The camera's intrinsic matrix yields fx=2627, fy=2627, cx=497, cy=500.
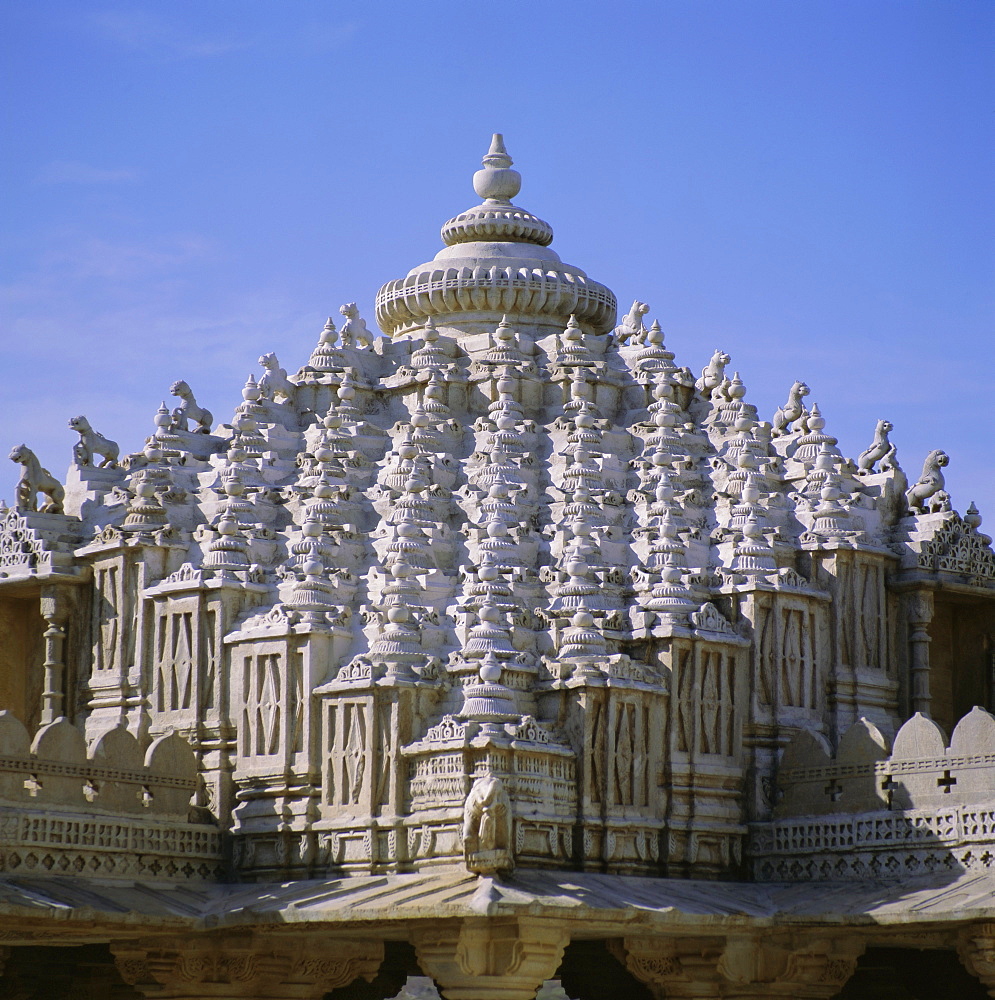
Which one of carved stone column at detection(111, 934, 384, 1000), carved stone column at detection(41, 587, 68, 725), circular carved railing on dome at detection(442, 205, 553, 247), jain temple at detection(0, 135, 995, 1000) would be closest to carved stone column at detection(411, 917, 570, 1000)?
jain temple at detection(0, 135, 995, 1000)

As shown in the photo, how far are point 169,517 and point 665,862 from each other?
868 cm

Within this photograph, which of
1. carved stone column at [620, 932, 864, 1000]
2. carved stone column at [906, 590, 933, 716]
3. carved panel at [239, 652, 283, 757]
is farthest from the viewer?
carved stone column at [906, 590, 933, 716]

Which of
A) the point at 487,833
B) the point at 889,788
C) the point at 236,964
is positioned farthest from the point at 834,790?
the point at 236,964

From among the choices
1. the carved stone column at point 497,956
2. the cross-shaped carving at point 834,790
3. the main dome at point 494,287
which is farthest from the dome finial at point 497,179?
the carved stone column at point 497,956

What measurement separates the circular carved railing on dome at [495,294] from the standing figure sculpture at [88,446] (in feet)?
16.5

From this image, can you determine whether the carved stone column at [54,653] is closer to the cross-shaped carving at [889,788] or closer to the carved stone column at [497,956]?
the carved stone column at [497,956]

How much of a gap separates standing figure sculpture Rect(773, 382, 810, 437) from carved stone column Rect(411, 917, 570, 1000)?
1023cm

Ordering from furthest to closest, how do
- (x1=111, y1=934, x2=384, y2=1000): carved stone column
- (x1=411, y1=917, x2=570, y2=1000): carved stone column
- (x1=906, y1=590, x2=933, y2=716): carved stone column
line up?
(x1=906, y1=590, x2=933, y2=716): carved stone column → (x1=111, y1=934, x2=384, y2=1000): carved stone column → (x1=411, y1=917, x2=570, y2=1000): carved stone column

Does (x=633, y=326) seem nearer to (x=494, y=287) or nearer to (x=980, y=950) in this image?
(x=494, y=287)

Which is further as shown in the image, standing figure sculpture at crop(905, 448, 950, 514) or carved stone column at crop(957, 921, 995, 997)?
standing figure sculpture at crop(905, 448, 950, 514)

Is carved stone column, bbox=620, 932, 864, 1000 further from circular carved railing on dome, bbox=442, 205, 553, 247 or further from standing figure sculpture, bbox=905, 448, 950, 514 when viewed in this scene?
circular carved railing on dome, bbox=442, 205, 553, 247

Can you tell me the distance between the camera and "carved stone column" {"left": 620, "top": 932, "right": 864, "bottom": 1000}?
3219cm

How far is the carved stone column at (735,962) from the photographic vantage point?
106 feet

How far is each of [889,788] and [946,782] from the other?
84cm
